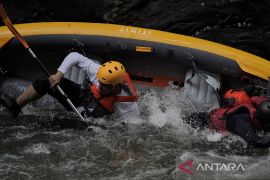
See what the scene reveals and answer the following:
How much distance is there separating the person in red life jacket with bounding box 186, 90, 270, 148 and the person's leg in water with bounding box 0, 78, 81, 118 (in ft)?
5.00

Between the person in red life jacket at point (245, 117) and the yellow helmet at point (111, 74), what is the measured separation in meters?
1.04

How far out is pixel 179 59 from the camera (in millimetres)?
5953

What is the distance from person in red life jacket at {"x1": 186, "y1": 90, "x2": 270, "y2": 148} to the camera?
4.72 m

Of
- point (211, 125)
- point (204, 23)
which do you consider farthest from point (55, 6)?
point (211, 125)

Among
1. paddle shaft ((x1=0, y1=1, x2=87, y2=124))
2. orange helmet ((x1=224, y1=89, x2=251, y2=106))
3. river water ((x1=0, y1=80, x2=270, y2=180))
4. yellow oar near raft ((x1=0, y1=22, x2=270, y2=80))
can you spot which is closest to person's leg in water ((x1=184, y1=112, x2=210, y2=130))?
river water ((x1=0, y1=80, x2=270, y2=180))

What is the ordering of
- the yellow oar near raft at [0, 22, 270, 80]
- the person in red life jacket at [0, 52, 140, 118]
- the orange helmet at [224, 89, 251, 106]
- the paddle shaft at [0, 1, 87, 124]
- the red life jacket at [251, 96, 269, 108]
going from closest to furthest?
the red life jacket at [251, 96, 269, 108], the orange helmet at [224, 89, 251, 106], the person in red life jacket at [0, 52, 140, 118], the paddle shaft at [0, 1, 87, 124], the yellow oar near raft at [0, 22, 270, 80]

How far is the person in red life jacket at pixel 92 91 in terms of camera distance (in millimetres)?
5250

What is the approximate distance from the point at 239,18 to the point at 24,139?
11.7ft

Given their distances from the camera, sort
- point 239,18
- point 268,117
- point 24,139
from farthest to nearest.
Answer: point 239,18, point 24,139, point 268,117

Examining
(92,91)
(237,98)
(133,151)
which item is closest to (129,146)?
(133,151)

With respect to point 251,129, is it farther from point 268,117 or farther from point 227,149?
point 227,149

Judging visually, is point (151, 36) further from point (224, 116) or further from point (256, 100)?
point (256, 100)

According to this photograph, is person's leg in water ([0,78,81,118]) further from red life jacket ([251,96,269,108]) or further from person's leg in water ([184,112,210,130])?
red life jacket ([251,96,269,108])

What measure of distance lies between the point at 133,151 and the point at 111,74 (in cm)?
83
